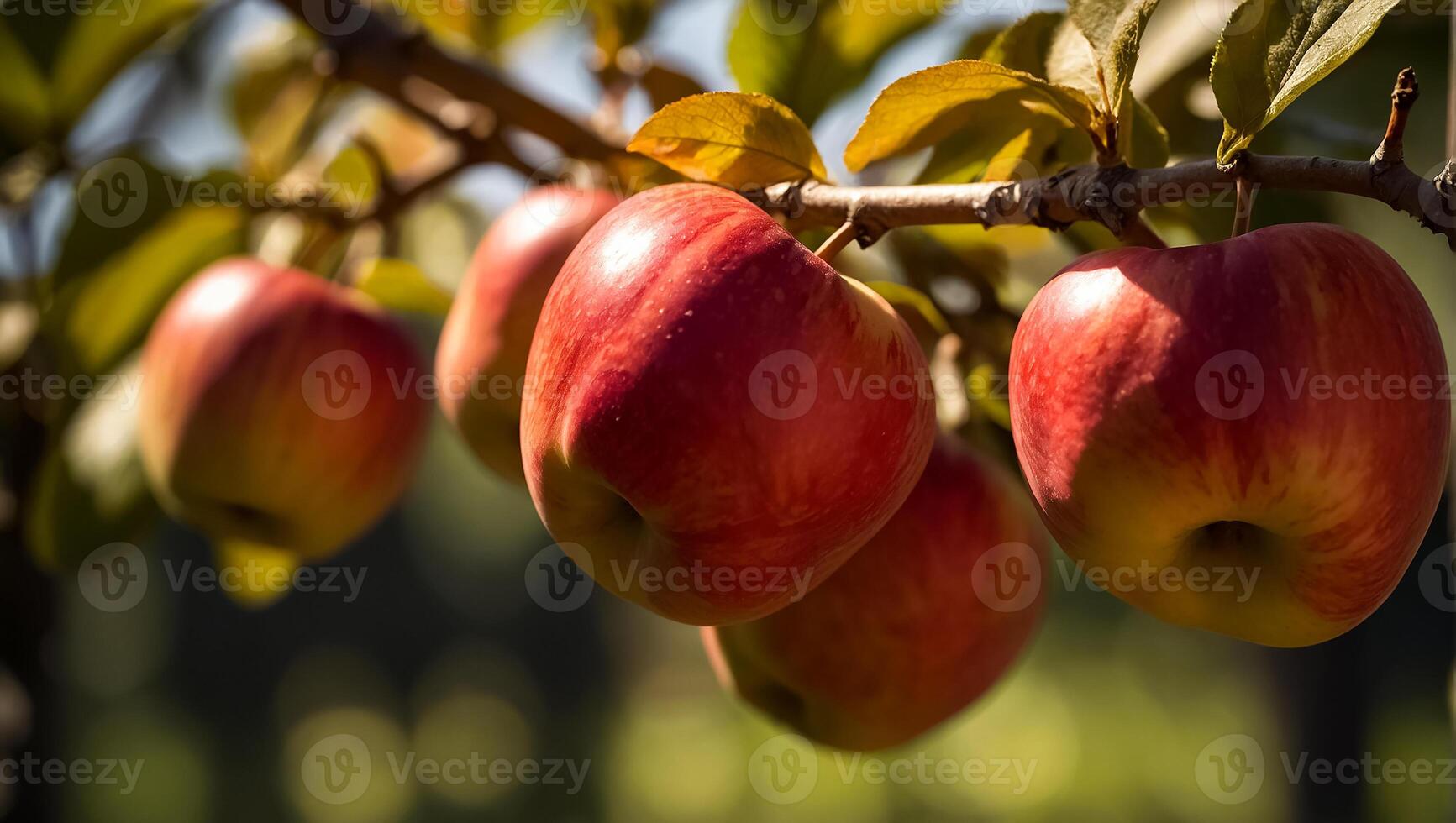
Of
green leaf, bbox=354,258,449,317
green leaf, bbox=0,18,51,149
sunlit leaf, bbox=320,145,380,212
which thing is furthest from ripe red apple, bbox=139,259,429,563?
green leaf, bbox=0,18,51,149

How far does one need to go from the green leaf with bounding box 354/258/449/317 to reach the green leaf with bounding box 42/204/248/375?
13 cm

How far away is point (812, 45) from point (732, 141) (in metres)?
0.23

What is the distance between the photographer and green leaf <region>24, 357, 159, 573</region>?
786 millimetres

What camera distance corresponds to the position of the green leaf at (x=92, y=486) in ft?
2.58

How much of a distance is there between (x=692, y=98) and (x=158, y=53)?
818mm

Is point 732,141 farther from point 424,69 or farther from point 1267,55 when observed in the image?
point 424,69

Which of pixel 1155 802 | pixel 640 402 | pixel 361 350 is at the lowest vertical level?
pixel 1155 802

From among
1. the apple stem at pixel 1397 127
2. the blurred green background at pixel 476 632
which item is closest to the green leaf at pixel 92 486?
the blurred green background at pixel 476 632

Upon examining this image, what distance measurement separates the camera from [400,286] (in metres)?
0.78

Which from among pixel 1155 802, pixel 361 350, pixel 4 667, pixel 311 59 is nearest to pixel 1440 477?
pixel 361 350

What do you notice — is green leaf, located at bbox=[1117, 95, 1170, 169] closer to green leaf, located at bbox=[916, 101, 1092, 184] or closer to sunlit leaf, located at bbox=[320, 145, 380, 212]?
green leaf, located at bbox=[916, 101, 1092, 184]

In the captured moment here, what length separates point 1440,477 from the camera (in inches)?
14.9

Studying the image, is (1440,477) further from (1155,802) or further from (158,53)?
(1155,802)

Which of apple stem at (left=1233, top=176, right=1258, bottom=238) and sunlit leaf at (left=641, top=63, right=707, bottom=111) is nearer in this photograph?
apple stem at (left=1233, top=176, right=1258, bottom=238)
